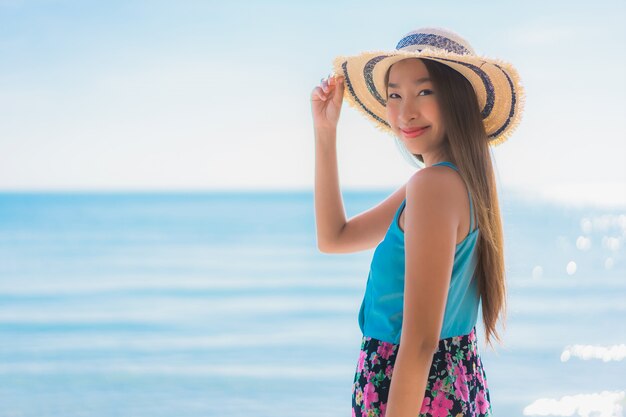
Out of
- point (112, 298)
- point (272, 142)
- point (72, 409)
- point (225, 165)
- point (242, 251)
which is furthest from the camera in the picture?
point (225, 165)

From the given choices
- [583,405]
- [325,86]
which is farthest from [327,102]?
[583,405]

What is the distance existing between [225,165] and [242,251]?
37.9 metres

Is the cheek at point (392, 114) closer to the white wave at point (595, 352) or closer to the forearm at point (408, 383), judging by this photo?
the forearm at point (408, 383)

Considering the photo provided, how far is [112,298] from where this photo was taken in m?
9.71

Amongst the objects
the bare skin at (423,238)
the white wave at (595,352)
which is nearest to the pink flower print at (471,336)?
the bare skin at (423,238)

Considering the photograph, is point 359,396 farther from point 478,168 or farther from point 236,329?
point 236,329

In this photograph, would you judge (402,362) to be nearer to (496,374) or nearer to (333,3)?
(496,374)

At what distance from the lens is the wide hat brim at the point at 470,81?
5.30ft

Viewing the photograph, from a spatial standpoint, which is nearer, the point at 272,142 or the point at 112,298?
the point at 112,298

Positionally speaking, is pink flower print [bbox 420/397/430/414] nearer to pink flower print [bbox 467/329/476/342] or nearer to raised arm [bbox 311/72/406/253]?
pink flower print [bbox 467/329/476/342]

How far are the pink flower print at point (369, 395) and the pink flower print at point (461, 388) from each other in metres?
0.14

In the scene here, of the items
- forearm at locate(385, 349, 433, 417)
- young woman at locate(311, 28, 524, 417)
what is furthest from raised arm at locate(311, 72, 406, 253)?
forearm at locate(385, 349, 433, 417)

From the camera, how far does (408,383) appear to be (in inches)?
56.2

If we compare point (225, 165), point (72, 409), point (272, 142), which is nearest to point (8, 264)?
point (72, 409)
